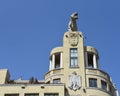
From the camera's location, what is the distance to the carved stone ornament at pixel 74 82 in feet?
182

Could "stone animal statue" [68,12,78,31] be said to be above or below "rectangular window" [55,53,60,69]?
above

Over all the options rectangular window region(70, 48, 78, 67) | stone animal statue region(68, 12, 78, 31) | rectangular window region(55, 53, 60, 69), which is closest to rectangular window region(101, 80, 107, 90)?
rectangular window region(70, 48, 78, 67)

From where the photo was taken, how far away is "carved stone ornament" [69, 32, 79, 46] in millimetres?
60656

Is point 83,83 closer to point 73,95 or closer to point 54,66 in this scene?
point 73,95

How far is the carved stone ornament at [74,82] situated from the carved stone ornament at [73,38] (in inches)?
231

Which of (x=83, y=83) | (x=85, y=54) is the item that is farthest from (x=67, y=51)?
(x=83, y=83)

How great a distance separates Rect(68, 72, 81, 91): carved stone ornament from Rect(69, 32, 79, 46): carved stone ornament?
586 cm

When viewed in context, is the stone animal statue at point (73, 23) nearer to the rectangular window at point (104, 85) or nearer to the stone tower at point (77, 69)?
the stone tower at point (77, 69)

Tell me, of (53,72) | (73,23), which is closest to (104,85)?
(53,72)

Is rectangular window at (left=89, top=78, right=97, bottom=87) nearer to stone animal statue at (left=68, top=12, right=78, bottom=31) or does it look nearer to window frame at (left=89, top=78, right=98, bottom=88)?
window frame at (left=89, top=78, right=98, bottom=88)

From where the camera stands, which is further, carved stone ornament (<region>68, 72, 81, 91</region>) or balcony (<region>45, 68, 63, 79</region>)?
balcony (<region>45, 68, 63, 79</region>)

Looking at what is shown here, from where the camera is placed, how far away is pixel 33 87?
54406 millimetres

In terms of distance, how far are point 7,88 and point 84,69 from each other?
1223 centimetres

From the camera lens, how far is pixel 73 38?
61.3 meters
